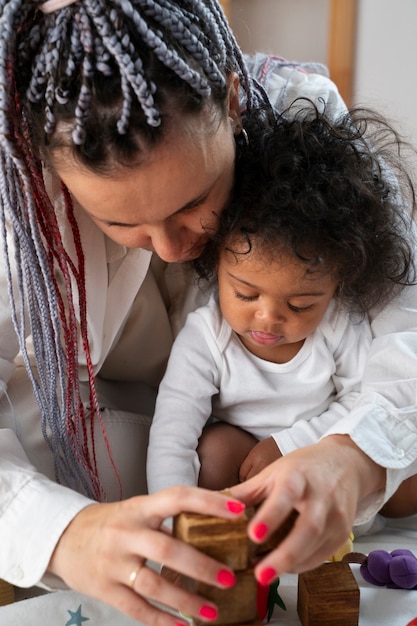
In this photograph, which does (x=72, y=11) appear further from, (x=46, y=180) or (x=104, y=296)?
(x=104, y=296)

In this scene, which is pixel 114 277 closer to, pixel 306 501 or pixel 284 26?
pixel 306 501

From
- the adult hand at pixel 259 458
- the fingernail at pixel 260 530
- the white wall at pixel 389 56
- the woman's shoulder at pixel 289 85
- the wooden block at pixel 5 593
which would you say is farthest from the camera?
the white wall at pixel 389 56

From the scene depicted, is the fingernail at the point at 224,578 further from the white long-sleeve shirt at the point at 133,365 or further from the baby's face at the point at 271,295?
the baby's face at the point at 271,295

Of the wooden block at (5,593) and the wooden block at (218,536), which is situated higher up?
the wooden block at (218,536)

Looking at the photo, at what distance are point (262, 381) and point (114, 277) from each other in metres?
0.23

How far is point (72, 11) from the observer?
664mm

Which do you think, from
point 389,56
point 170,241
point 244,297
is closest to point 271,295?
point 244,297

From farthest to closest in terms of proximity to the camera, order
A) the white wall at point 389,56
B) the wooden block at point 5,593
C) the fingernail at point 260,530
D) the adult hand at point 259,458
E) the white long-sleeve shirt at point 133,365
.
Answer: the white wall at point 389,56
the adult hand at point 259,458
the wooden block at point 5,593
the white long-sleeve shirt at point 133,365
the fingernail at point 260,530

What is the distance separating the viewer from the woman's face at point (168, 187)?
2.33 feet

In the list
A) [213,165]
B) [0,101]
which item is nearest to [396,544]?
[213,165]

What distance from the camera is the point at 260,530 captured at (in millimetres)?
564

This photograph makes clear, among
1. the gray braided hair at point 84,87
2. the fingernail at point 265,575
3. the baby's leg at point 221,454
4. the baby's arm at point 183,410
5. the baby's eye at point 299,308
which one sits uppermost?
the gray braided hair at point 84,87

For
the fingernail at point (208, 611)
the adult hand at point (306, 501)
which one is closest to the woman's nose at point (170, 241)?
the adult hand at point (306, 501)

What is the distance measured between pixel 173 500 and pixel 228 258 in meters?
Result: 0.36
